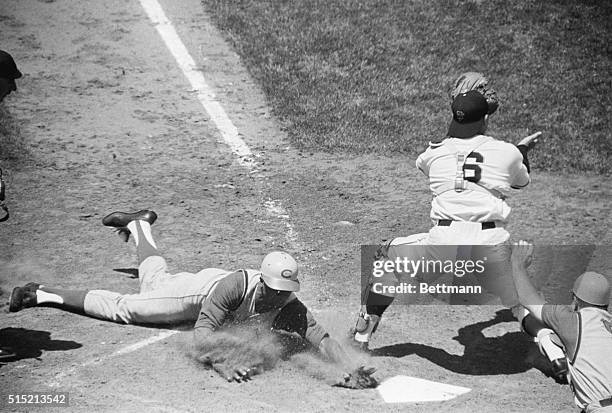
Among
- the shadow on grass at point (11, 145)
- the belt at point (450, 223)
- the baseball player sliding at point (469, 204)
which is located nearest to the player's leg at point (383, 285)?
the baseball player sliding at point (469, 204)

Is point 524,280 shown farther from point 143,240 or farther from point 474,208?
point 143,240

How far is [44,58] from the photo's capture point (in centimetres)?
1338

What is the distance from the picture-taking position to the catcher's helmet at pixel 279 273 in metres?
6.88

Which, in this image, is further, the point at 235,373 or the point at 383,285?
the point at 383,285

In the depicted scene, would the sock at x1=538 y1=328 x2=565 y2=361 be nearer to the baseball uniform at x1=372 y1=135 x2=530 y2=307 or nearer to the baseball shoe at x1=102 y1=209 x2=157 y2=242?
the baseball uniform at x1=372 y1=135 x2=530 y2=307

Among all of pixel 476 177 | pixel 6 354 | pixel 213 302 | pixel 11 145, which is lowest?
pixel 11 145

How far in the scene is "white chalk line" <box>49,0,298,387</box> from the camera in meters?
7.27

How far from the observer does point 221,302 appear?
23.0 feet

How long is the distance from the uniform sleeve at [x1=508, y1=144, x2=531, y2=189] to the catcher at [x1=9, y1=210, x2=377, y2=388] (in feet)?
6.14

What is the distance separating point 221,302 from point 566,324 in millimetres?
2617

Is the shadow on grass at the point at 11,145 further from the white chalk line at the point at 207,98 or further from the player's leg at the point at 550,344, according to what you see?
the player's leg at the point at 550,344

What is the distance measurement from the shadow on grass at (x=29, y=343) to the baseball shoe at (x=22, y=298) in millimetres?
200

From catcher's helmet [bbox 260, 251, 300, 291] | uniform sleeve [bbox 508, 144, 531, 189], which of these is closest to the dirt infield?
catcher's helmet [bbox 260, 251, 300, 291]

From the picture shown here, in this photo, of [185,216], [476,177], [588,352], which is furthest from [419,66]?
[588,352]
